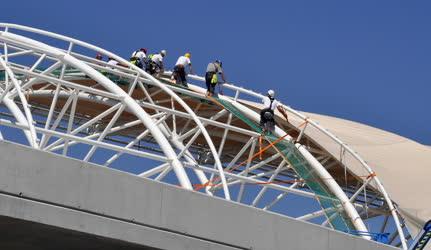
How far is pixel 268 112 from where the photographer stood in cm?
3553

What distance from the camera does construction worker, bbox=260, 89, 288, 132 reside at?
34844 millimetres

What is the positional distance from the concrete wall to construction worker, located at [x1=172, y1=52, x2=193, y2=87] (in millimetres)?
19943

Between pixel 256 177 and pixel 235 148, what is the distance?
10.7ft

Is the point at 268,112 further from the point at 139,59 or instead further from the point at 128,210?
the point at 128,210

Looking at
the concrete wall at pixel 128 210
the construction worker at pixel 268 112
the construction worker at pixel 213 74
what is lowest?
the concrete wall at pixel 128 210

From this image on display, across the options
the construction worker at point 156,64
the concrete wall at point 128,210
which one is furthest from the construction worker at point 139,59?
the concrete wall at point 128,210

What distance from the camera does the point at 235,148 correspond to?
43.0m

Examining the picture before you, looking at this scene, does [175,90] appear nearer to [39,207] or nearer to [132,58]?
[132,58]

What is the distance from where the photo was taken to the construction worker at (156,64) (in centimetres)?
3853

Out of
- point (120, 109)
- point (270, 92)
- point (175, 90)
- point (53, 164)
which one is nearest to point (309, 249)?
point (53, 164)

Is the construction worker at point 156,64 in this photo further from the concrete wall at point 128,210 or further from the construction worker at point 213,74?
the concrete wall at point 128,210

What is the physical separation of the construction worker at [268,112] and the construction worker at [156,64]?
4811 millimetres

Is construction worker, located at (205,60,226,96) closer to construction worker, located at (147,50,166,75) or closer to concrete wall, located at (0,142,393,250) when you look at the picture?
construction worker, located at (147,50,166,75)

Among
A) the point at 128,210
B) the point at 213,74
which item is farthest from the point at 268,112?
the point at 128,210
